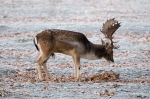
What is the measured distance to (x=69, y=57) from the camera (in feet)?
66.6

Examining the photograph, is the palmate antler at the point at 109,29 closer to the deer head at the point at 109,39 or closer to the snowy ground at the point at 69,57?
the deer head at the point at 109,39

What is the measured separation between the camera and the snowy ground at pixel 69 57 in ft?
39.1

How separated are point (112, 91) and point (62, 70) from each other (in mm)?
5316

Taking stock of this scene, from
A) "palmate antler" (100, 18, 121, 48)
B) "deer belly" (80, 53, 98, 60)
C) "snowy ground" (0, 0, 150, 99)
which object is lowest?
"snowy ground" (0, 0, 150, 99)

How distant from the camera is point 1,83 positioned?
1292 centimetres

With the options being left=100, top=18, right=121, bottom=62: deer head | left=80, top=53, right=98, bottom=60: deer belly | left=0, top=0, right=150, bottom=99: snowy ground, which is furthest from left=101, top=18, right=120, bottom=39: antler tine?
left=0, top=0, right=150, bottom=99: snowy ground

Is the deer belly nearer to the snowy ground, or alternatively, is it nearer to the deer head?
the deer head

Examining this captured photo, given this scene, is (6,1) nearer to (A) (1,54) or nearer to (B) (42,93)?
(A) (1,54)

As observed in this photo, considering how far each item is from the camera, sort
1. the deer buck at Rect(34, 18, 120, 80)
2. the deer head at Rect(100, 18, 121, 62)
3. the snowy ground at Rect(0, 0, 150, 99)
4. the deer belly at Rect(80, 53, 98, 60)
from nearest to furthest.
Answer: the snowy ground at Rect(0, 0, 150, 99), the deer buck at Rect(34, 18, 120, 80), the deer belly at Rect(80, 53, 98, 60), the deer head at Rect(100, 18, 121, 62)

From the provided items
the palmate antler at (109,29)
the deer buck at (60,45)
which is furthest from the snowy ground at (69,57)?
the palmate antler at (109,29)

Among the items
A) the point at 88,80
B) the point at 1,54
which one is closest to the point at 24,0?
the point at 1,54

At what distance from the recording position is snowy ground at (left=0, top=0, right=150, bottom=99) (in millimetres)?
11930

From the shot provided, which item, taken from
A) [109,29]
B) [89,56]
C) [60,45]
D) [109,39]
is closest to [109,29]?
[109,29]

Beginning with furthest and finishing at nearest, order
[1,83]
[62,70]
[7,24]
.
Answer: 1. [7,24]
2. [62,70]
3. [1,83]
